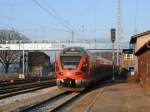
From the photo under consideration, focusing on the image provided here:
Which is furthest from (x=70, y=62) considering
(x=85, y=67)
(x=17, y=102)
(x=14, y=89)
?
(x=17, y=102)

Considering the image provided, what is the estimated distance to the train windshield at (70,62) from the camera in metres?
28.0

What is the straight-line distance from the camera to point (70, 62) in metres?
28.1

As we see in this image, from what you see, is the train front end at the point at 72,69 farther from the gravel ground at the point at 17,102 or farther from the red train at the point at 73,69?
the gravel ground at the point at 17,102

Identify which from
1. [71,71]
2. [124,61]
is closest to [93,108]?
[71,71]

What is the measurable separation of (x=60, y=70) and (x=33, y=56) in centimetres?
7700

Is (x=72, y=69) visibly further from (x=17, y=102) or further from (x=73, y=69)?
(x=17, y=102)

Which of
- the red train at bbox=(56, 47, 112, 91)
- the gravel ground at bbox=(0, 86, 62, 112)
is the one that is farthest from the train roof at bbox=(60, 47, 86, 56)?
the gravel ground at bbox=(0, 86, 62, 112)

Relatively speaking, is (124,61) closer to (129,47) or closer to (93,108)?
(129,47)

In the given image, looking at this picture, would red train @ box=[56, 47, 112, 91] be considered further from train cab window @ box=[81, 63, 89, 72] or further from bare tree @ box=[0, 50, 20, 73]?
bare tree @ box=[0, 50, 20, 73]

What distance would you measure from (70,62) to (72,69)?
0.53 m

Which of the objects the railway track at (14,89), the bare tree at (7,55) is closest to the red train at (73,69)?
the railway track at (14,89)

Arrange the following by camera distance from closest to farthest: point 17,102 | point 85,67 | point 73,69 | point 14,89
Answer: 1. point 17,102
2. point 73,69
3. point 85,67
4. point 14,89

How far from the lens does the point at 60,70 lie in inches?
1105

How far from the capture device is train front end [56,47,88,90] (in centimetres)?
2767
